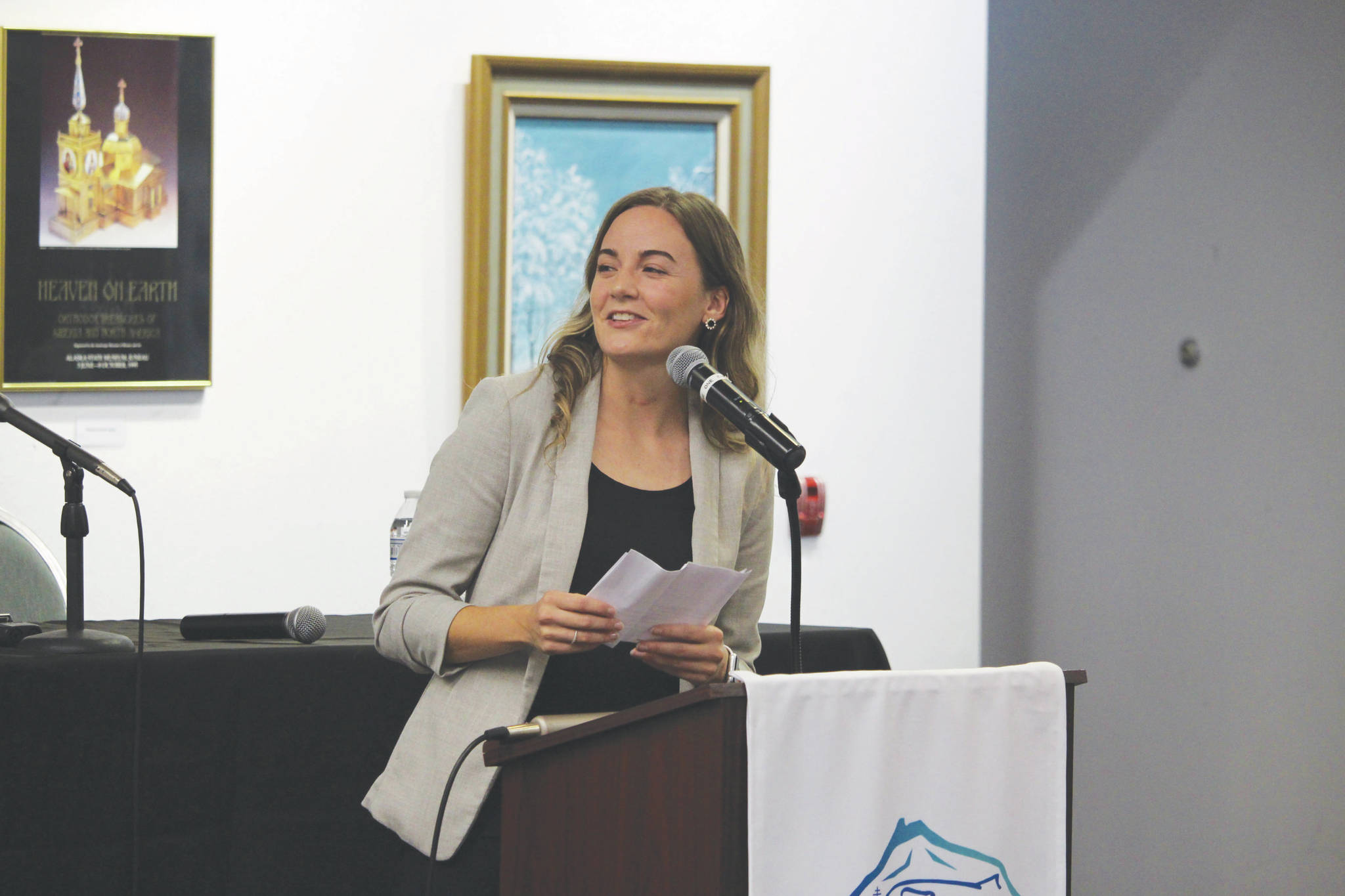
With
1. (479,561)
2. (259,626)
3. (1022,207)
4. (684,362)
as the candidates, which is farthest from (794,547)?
(1022,207)

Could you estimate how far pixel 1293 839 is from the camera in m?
2.22

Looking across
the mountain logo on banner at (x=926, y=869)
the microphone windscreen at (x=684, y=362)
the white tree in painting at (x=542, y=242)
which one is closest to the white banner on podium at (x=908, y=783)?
the mountain logo on banner at (x=926, y=869)

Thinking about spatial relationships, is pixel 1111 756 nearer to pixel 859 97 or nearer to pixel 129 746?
pixel 859 97

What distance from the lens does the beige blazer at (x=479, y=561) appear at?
119cm

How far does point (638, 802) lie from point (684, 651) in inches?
10.3

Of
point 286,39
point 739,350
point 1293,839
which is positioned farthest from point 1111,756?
point 286,39

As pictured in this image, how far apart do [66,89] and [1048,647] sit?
2.77 metres

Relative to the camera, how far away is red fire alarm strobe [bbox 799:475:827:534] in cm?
273

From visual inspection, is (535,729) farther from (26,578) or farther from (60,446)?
(26,578)

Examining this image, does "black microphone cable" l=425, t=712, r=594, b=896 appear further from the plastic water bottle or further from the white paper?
the plastic water bottle

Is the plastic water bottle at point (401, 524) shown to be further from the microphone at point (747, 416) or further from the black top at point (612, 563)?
the microphone at point (747, 416)

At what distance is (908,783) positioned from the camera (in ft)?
3.12

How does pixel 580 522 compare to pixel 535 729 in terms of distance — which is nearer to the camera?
pixel 535 729

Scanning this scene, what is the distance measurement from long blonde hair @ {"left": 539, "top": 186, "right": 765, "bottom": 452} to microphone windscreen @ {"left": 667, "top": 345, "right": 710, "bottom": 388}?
19 centimetres
